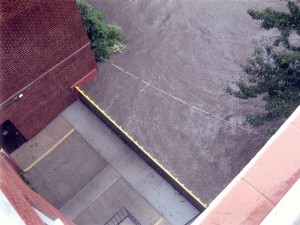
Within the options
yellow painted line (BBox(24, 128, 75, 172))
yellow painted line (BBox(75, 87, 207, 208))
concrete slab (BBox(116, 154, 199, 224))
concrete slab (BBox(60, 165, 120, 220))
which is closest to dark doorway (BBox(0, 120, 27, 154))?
Result: yellow painted line (BBox(24, 128, 75, 172))

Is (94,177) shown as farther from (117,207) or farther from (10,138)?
(10,138)

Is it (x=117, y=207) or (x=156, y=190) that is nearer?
(x=117, y=207)

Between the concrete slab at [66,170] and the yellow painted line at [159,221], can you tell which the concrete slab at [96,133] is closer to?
the concrete slab at [66,170]

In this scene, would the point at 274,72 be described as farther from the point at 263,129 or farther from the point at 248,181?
the point at 248,181

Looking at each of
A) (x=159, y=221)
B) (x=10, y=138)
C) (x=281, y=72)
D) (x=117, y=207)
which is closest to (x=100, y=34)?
(x=10, y=138)

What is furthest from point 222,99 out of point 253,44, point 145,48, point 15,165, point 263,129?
point 15,165

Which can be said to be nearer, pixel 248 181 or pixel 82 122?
pixel 248 181
